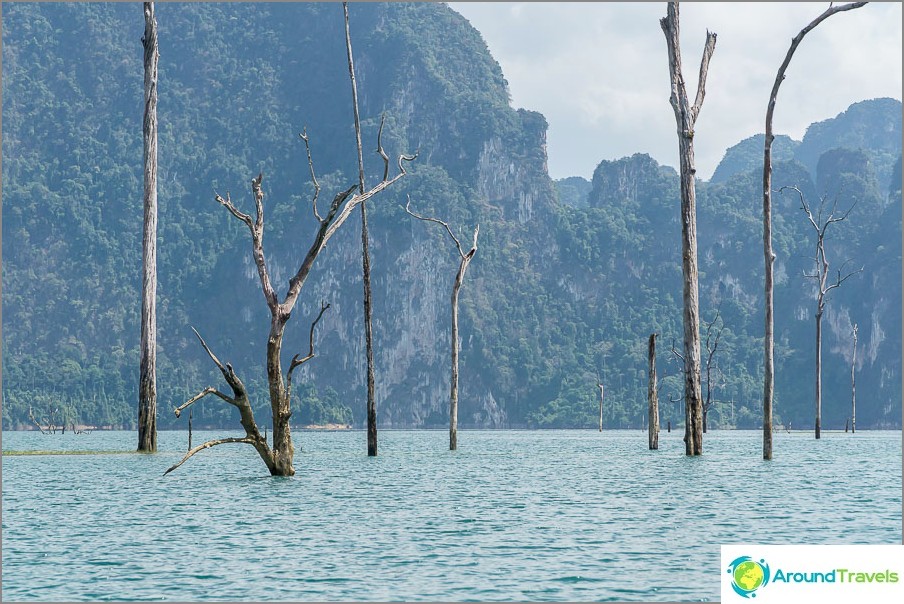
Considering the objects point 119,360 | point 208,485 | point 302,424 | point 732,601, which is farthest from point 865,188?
point 732,601

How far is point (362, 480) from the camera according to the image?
2773cm

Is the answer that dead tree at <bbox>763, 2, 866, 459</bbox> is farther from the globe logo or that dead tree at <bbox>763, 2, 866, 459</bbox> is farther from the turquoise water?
the globe logo

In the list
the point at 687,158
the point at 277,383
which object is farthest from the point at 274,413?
the point at 687,158

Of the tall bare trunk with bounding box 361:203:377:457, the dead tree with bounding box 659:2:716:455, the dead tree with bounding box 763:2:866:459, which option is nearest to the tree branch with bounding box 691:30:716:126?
the dead tree with bounding box 659:2:716:455

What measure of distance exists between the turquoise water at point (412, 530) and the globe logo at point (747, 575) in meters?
1.78

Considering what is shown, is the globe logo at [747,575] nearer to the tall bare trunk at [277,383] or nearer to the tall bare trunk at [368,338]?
the tall bare trunk at [277,383]

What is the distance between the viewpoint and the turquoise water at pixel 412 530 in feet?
40.4

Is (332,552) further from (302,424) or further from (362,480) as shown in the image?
(302,424)

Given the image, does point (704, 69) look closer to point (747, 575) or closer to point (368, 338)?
point (368, 338)

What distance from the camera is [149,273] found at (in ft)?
121

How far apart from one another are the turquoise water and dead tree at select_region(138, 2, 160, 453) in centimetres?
613

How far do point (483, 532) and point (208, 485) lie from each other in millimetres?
10735

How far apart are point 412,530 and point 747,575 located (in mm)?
7910

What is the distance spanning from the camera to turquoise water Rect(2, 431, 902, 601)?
12.3 m
